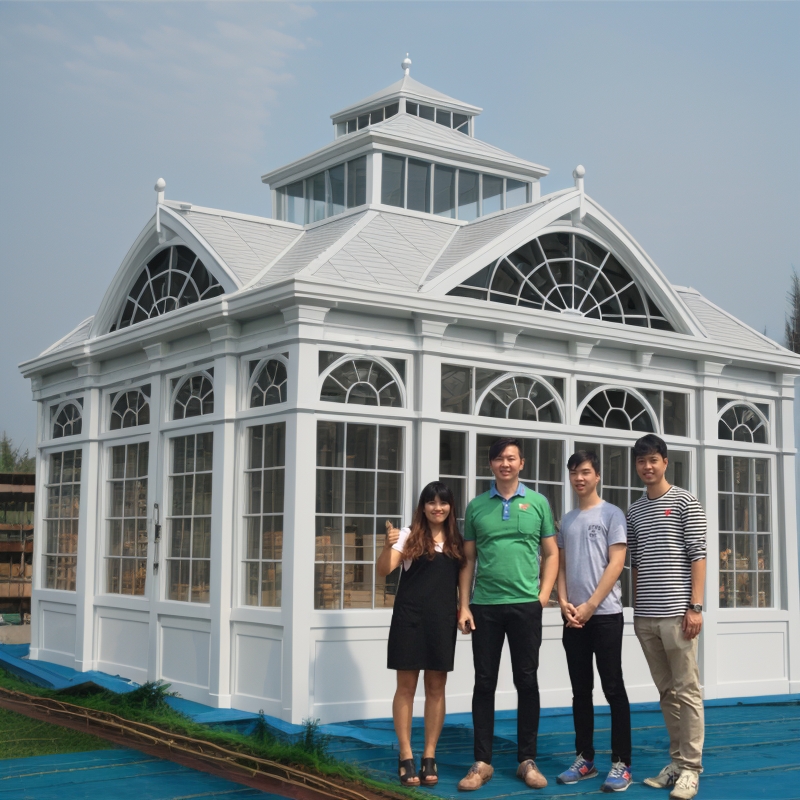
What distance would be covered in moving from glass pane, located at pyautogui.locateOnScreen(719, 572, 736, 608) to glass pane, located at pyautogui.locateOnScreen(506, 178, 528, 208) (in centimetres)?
391

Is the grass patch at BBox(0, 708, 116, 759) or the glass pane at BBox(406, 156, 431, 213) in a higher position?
the glass pane at BBox(406, 156, 431, 213)

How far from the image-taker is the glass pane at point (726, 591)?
895 centimetres

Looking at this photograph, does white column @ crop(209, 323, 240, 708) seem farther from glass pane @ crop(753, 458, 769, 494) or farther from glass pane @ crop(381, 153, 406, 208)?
glass pane @ crop(753, 458, 769, 494)

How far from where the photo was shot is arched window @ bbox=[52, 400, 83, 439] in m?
10.0

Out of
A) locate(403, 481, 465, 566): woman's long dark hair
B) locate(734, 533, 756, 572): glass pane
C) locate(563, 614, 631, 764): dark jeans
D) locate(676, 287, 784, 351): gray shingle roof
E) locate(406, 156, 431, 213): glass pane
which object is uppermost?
locate(406, 156, 431, 213): glass pane

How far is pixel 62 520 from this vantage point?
33.1 ft

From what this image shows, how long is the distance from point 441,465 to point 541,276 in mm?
1732

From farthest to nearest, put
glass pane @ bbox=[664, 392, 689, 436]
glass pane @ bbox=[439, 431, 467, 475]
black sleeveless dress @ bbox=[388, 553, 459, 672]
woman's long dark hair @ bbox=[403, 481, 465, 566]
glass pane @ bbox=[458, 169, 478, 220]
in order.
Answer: glass pane @ bbox=[458, 169, 478, 220] < glass pane @ bbox=[664, 392, 689, 436] < glass pane @ bbox=[439, 431, 467, 475] < woman's long dark hair @ bbox=[403, 481, 465, 566] < black sleeveless dress @ bbox=[388, 553, 459, 672]

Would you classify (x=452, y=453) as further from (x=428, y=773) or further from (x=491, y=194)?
(x=491, y=194)

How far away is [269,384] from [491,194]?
11.9 feet

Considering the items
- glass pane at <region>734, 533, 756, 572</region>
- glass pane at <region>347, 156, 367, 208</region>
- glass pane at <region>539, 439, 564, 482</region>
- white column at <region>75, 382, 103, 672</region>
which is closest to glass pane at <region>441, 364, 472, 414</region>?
glass pane at <region>539, 439, 564, 482</region>

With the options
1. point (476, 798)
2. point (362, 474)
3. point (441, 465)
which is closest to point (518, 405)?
point (441, 465)

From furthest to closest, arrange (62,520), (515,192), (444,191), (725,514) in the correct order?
(515,192)
(62,520)
(444,191)
(725,514)

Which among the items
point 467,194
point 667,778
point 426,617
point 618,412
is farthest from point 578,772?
point 467,194
